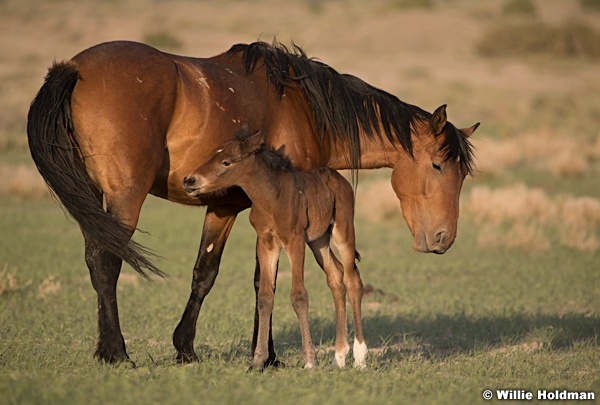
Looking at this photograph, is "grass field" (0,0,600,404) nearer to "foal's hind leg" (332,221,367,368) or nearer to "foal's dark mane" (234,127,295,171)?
"foal's hind leg" (332,221,367,368)

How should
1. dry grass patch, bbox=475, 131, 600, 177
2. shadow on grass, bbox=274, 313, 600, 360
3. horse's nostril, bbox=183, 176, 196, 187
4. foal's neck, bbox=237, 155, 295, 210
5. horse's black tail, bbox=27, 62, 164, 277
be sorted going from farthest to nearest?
dry grass patch, bbox=475, 131, 600, 177 → shadow on grass, bbox=274, 313, 600, 360 → foal's neck, bbox=237, 155, 295, 210 → horse's nostril, bbox=183, 176, 196, 187 → horse's black tail, bbox=27, 62, 164, 277

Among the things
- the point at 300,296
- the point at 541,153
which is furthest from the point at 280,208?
the point at 541,153

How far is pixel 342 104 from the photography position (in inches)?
289

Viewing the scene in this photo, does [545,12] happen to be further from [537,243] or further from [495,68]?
[537,243]

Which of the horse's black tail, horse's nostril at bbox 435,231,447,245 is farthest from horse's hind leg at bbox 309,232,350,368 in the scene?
the horse's black tail

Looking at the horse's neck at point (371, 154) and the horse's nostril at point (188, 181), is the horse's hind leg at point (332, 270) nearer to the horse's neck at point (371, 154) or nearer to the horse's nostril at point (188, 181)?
the horse's neck at point (371, 154)

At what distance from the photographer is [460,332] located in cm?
916

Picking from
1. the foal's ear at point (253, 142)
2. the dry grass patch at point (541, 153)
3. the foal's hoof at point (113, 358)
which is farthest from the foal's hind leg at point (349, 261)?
the dry grass patch at point (541, 153)

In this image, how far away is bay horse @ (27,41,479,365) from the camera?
6.09 metres

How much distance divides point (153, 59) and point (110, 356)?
6.57 ft

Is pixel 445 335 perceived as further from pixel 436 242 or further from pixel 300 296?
pixel 300 296

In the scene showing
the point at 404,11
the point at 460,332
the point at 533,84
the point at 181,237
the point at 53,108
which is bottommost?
the point at 460,332

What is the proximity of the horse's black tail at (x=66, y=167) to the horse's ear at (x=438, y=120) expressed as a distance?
2.52 metres

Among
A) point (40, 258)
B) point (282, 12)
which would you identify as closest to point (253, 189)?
point (40, 258)
